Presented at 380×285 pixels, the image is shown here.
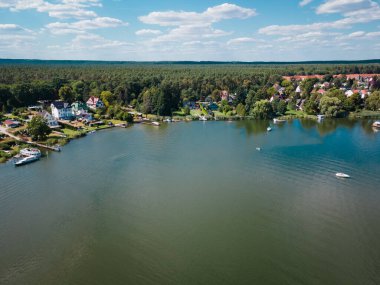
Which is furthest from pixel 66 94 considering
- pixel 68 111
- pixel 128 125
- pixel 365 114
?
pixel 365 114

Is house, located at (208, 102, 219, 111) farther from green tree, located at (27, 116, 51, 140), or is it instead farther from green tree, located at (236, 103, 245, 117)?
green tree, located at (27, 116, 51, 140)

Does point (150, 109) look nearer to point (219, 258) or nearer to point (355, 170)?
point (355, 170)

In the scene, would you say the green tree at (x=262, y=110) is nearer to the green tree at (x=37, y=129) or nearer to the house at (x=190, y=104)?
the house at (x=190, y=104)

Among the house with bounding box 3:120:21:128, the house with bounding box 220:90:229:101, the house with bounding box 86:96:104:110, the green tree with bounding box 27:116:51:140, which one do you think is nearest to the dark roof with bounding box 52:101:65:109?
the house with bounding box 3:120:21:128

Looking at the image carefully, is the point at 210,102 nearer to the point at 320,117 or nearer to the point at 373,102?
the point at 320,117

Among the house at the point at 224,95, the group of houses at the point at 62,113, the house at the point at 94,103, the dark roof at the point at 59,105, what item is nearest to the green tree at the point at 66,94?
the house at the point at 94,103

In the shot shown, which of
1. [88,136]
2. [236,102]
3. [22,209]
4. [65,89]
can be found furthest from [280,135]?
[65,89]

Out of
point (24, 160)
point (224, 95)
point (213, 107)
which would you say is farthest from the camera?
point (224, 95)
